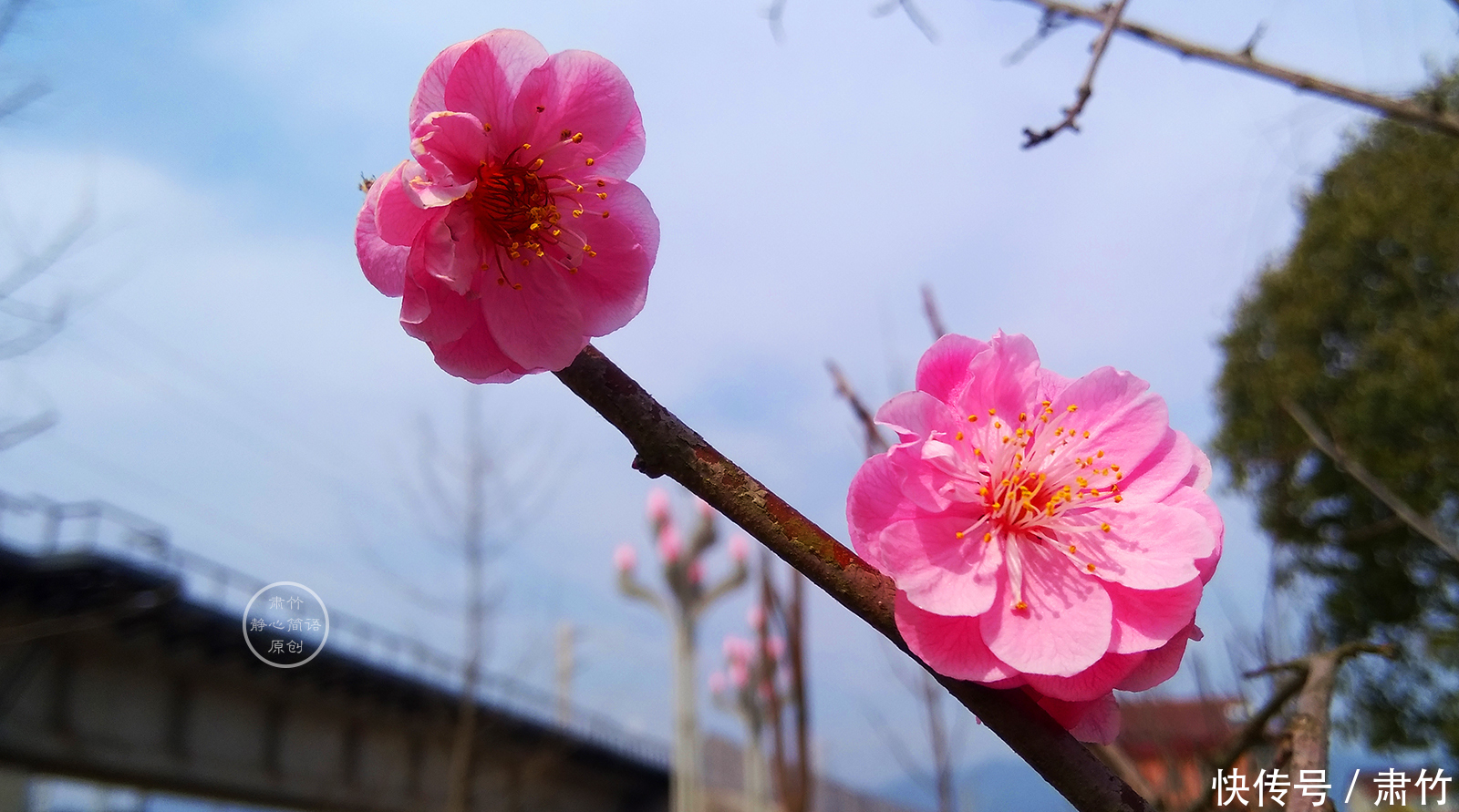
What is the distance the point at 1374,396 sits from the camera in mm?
8883

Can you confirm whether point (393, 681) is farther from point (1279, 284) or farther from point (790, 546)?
point (1279, 284)

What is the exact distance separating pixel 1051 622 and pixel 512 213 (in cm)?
46

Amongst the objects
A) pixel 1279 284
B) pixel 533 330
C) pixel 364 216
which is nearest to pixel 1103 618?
pixel 533 330

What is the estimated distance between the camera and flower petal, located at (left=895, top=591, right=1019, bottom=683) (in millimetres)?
546

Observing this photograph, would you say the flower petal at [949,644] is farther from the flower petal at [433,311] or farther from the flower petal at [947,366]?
the flower petal at [433,311]

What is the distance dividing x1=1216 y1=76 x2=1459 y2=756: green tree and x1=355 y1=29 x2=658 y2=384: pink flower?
29.5ft

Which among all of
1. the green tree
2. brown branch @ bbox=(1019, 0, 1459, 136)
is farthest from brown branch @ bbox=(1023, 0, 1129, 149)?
the green tree

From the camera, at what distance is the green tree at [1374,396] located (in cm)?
861

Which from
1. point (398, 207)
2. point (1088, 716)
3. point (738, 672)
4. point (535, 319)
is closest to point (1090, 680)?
point (1088, 716)

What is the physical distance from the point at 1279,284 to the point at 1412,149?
1731 millimetres

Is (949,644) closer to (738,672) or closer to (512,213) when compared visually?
(512,213)

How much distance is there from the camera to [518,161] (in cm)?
69

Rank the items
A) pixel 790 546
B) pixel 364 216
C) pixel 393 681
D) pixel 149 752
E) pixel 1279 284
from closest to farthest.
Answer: pixel 790 546
pixel 364 216
pixel 149 752
pixel 393 681
pixel 1279 284

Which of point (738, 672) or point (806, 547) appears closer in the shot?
point (806, 547)
